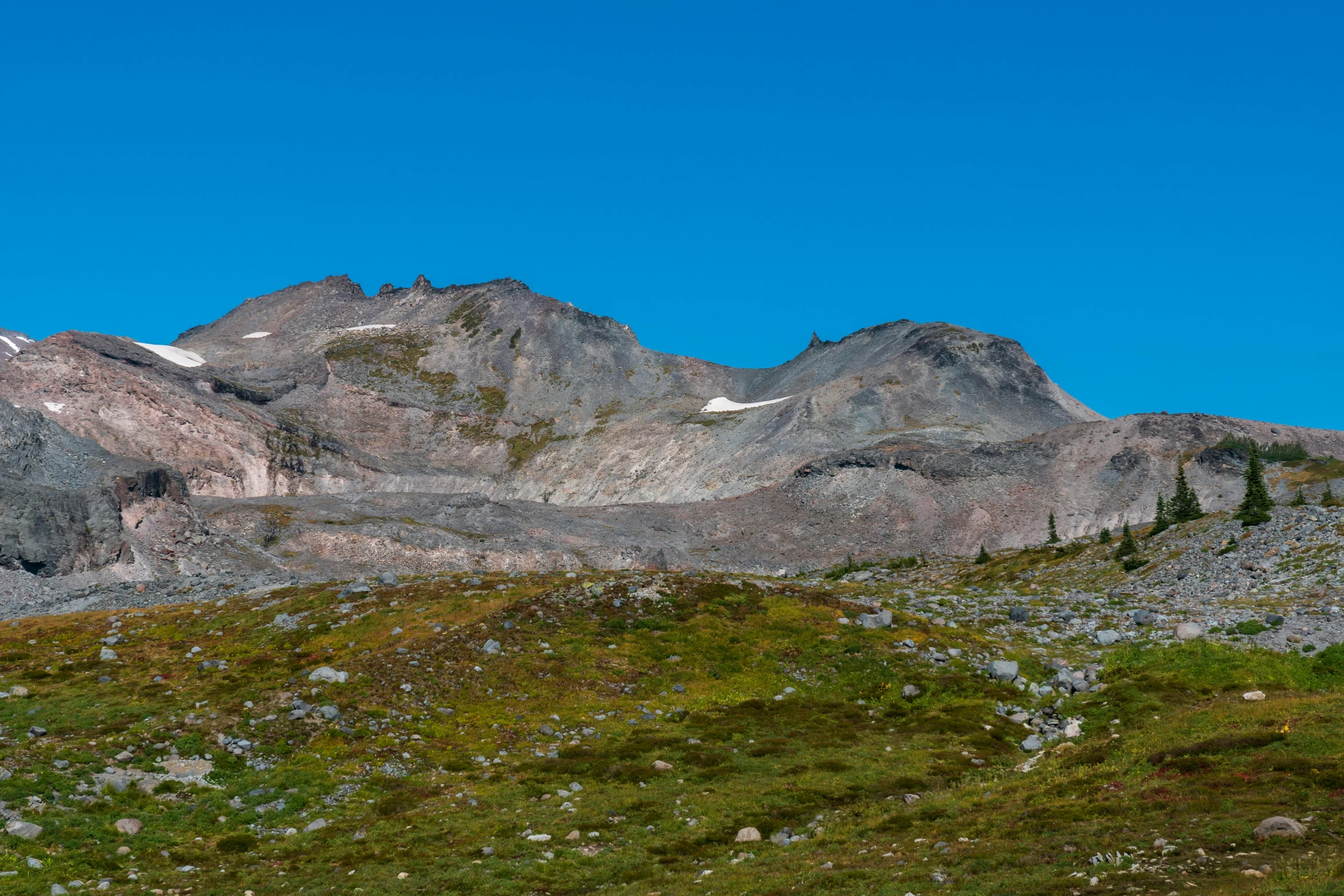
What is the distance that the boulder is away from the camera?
17.4 metres

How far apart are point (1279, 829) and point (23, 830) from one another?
2690 cm

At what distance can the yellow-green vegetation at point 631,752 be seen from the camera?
2042 cm

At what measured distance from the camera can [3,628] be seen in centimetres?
5228

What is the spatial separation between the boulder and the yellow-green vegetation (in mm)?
317

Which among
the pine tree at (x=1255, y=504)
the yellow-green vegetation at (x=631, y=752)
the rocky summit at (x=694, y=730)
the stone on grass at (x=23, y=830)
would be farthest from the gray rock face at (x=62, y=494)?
the pine tree at (x=1255, y=504)

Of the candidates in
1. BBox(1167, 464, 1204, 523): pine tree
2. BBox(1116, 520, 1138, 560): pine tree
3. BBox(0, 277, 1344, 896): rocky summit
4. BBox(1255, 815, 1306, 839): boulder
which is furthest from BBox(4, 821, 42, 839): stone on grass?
BBox(1167, 464, 1204, 523): pine tree

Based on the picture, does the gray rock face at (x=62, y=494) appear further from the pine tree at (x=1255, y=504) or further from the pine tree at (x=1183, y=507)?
the pine tree at (x=1255, y=504)

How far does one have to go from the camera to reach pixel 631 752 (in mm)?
31781

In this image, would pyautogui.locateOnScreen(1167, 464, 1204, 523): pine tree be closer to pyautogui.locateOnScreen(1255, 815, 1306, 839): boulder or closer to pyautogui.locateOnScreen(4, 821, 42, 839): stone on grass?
pyautogui.locateOnScreen(1255, 815, 1306, 839): boulder

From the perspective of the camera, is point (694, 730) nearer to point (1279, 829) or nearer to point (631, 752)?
point (631, 752)

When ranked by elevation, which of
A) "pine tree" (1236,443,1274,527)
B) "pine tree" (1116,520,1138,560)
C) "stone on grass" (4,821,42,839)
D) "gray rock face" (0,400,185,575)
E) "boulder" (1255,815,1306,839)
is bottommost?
"stone on grass" (4,821,42,839)

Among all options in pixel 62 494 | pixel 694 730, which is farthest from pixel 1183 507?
pixel 62 494

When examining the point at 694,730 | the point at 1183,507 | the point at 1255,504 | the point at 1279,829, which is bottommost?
the point at 694,730

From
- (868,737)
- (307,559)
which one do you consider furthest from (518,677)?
(307,559)
